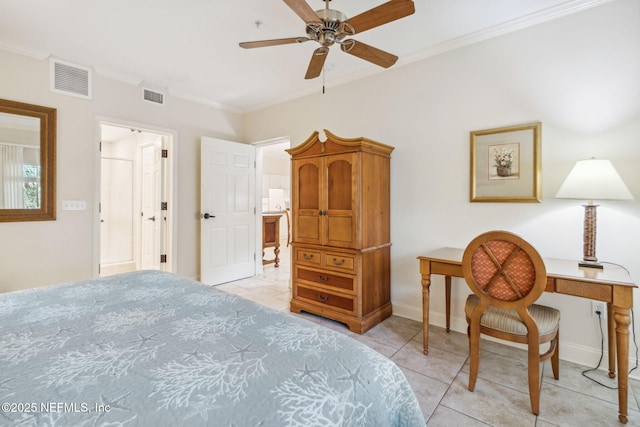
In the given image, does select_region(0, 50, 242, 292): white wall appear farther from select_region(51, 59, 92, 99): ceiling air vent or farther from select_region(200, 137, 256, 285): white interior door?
select_region(200, 137, 256, 285): white interior door

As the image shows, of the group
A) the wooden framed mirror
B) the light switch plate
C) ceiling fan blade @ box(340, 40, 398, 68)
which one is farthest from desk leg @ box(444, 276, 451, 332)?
the wooden framed mirror

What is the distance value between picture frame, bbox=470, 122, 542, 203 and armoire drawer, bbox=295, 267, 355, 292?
4.21 feet

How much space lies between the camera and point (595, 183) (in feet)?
5.87

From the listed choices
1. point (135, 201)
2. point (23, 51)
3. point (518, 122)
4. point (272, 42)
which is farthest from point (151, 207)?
point (518, 122)

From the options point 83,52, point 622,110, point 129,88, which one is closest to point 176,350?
point 622,110

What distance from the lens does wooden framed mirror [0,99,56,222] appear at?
2.66 meters

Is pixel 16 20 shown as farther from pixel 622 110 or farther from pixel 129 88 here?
pixel 622 110

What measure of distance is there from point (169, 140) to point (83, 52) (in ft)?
3.96

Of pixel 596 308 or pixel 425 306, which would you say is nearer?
pixel 596 308

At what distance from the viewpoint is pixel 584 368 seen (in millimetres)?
2049

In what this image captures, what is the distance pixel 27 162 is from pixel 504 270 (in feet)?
13.2

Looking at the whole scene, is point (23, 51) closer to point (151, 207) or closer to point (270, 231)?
point (151, 207)

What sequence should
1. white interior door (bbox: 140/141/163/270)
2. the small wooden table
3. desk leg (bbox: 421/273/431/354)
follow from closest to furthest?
1. desk leg (bbox: 421/273/431/354)
2. white interior door (bbox: 140/141/163/270)
3. the small wooden table

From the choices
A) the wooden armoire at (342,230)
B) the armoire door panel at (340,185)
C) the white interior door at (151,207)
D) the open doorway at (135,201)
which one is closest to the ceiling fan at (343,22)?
the wooden armoire at (342,230)
